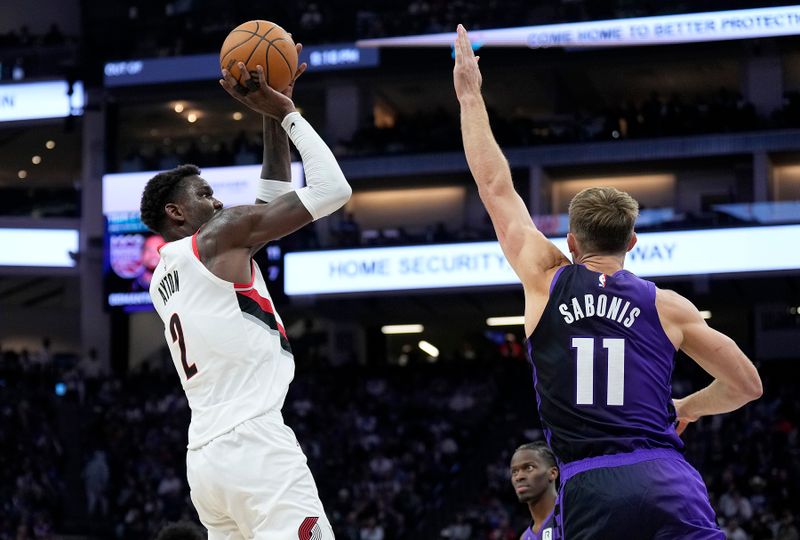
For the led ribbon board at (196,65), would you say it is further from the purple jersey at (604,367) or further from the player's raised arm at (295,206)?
the purple jersey at (604,367)

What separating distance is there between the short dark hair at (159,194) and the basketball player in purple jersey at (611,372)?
164 centimetres

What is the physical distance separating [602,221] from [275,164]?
5.90 ft

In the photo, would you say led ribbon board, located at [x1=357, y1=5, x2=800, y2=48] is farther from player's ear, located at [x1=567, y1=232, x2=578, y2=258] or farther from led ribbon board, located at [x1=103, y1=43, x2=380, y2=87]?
player's ear, located at [x1=567, y1=232, x2=578, y2=258]

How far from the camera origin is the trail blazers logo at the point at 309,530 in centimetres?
474

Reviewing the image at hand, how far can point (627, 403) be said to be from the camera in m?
4.16

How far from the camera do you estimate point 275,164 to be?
5.51m

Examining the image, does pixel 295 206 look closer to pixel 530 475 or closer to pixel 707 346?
pixel 707 346

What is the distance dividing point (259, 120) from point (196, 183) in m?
30.7

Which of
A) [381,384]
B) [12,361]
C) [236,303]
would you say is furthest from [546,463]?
[12,361]

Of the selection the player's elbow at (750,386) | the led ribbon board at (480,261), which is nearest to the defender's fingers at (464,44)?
the player's elbow at (750,386)

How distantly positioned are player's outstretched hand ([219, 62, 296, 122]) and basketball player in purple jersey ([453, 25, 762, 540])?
125cm

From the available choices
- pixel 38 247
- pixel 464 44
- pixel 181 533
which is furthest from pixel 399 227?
pixel 464 44

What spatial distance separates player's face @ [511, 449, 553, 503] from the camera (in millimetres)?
7098

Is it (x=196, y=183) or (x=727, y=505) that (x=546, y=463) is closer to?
(x=196, y=183)
